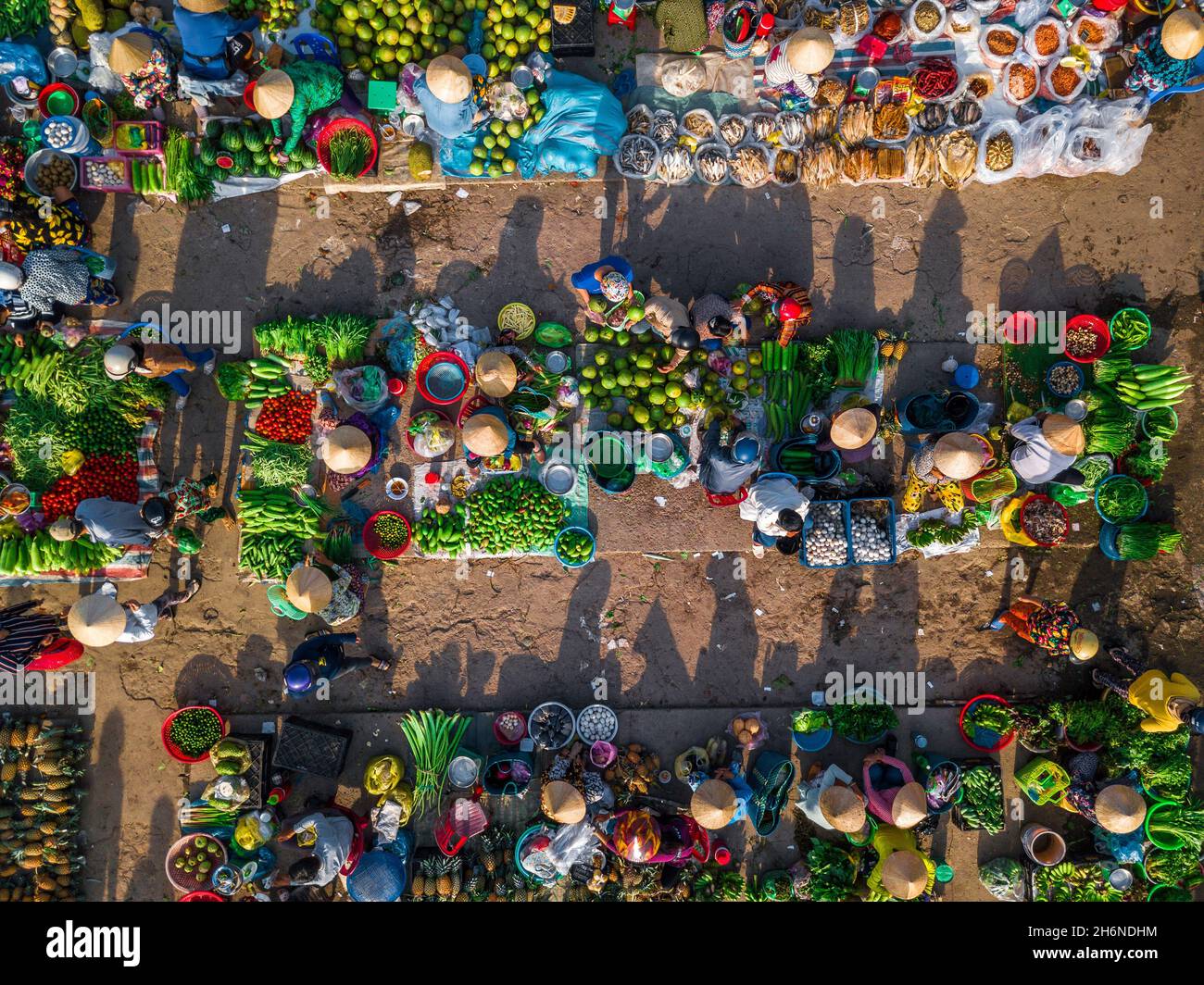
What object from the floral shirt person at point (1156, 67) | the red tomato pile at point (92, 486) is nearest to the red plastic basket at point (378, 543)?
the red tomato pile at point (92, 486)

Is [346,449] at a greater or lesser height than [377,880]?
greater

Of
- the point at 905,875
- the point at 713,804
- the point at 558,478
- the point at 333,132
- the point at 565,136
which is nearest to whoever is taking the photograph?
the point at 905,875

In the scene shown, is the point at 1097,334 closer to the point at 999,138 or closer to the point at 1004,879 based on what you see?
the point at 999,138

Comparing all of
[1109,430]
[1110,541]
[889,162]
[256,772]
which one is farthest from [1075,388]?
[256,772]

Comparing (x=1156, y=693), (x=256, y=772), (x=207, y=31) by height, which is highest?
(x=207, y=31)

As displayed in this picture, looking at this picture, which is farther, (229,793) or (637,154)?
(637,154)

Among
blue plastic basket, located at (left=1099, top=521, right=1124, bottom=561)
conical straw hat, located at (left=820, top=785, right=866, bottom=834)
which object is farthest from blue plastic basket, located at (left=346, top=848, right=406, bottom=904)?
blue plastic basket, located at (left=1099, top=521, right=1124, bottom=561)
